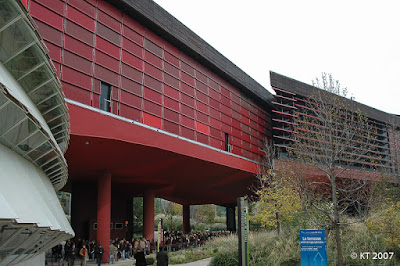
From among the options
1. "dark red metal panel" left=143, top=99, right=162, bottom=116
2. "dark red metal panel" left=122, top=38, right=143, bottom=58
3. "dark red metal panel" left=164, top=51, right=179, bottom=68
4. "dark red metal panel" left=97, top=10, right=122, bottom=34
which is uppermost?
"dark red metal panel" left=97, top=10, right=122, bottom=34

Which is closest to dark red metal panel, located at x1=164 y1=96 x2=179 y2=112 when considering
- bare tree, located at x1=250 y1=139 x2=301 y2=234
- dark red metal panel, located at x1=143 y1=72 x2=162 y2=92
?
dark red metal panel, located at x1=143 y1=72 x2=162 y2=92

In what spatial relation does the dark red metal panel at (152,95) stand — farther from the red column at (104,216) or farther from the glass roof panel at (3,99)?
the glass roof panel at (3,99)

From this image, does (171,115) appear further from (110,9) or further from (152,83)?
(110,9)

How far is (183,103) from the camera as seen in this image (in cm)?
2928

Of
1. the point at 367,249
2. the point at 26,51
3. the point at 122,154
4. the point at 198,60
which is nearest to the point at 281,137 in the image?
the point at 198,60

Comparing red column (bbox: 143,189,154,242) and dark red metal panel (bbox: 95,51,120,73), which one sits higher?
dark red metal panel (bbox: 95,51,120,73)

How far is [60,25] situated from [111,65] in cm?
381

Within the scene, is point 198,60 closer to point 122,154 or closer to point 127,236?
point 122,154

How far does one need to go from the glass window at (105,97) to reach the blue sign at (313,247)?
46.5 ft

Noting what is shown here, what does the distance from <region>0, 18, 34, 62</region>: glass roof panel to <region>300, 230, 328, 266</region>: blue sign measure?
31.5ft

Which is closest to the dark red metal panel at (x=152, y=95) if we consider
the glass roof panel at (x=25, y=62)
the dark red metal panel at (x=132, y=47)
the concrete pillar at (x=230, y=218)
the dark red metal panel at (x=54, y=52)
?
the dark red metal panel at (x=132, y=47)

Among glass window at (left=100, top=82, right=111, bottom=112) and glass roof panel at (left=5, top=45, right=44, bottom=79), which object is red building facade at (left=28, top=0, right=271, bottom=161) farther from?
glass roof panel at (left=5, top=45, right=44, bottom=79)

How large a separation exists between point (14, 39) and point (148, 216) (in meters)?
28.3

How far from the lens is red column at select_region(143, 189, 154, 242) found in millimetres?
33875
